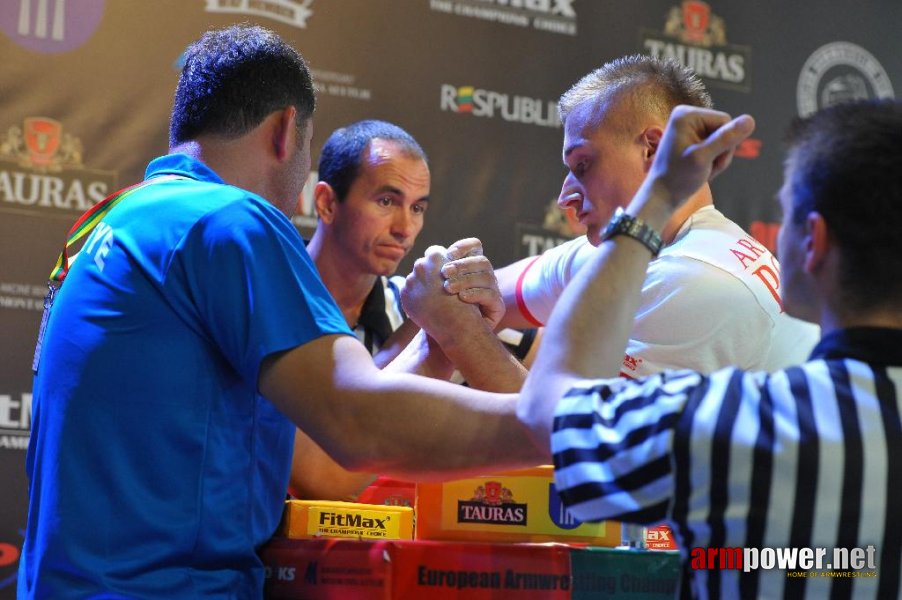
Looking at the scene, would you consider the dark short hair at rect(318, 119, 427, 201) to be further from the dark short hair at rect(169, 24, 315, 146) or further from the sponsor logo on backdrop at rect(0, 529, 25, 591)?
the dark short hair at rect(169, 24, 315, 146)

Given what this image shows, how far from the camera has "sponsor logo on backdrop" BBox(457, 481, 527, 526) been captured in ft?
4.59

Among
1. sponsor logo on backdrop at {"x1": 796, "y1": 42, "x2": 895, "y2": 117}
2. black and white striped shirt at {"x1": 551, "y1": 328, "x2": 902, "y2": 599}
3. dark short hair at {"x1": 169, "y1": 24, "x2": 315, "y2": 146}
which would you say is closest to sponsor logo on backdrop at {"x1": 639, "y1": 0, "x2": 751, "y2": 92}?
sponsor logo on backdrop at {"x1": 796, "y1": 42, "x2": 895, "y2": 117}

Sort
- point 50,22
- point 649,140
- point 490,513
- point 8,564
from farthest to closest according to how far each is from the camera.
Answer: point 50,22, point 8,564, point 649,140, point 490,513

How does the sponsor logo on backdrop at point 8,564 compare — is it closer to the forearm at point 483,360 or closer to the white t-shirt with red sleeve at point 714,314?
the forearm at point 483,360

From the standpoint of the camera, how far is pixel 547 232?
153 inches

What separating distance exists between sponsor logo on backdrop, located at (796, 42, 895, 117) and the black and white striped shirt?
11.9ft

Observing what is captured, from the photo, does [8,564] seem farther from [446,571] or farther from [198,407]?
[446,571]

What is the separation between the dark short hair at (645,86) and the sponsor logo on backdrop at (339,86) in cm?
166

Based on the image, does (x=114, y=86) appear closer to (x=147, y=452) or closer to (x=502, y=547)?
(x=147, y=452)

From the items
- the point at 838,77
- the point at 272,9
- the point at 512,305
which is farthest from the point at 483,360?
the point at 838,77

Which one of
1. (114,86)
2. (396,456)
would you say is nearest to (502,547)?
(396,456)

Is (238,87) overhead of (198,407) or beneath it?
overhead

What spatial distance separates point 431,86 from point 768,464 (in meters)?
3.01

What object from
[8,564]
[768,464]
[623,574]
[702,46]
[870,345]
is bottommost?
[8,564]
